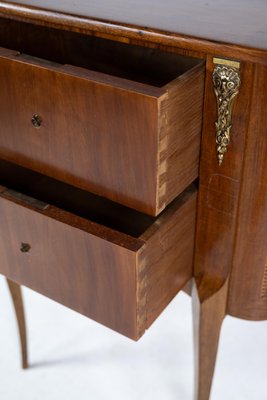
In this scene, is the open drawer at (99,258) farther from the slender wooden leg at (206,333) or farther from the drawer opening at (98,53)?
the drawer opening at (98,53)

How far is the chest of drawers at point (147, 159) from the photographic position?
1.87ft

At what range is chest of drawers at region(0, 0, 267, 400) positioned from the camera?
0.57m

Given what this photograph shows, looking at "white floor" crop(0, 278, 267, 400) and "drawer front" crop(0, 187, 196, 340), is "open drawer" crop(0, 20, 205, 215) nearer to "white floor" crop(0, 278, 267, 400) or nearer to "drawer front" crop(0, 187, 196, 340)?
"drawer front" crop(0, 187, 196, 340)

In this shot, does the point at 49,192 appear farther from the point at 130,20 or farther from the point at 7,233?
the point at 130,20

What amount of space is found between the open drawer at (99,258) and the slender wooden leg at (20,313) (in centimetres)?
23

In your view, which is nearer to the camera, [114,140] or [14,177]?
[114,140]

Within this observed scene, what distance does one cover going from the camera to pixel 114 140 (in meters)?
0.59

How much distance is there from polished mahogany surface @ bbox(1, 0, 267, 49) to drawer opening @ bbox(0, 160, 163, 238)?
0.25 metres

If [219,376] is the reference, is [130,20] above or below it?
above

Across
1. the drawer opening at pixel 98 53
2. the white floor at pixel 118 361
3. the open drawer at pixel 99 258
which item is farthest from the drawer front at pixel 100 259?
the white floor at pixel 118 361

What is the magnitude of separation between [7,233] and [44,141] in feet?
0.43

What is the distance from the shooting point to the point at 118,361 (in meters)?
1.06

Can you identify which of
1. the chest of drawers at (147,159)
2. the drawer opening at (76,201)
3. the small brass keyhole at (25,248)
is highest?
the chest of drawers at (147,159)

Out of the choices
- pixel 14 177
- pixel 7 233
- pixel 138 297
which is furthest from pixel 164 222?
pixel 14 177
